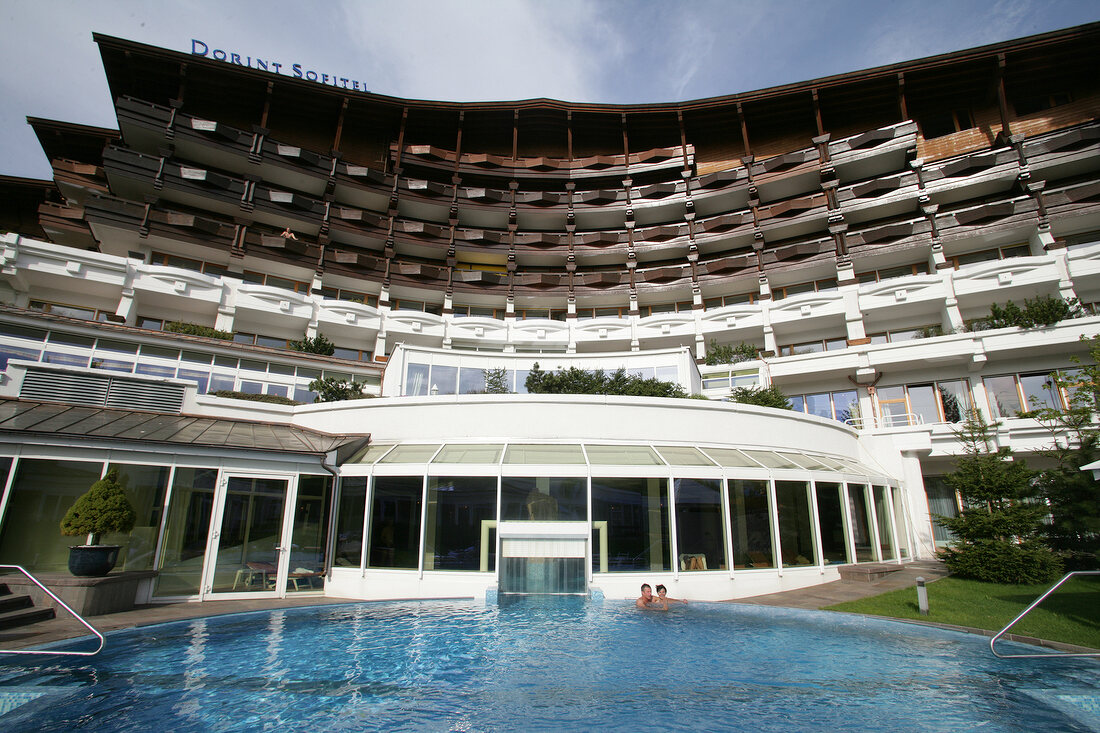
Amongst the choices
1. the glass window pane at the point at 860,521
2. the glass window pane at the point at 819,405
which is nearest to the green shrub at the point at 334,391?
the glass window pane at the point at 860,521

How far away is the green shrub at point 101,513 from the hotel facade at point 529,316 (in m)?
1.14

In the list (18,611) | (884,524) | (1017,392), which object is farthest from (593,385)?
(1017,392)

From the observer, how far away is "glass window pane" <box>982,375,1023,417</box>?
2517cm

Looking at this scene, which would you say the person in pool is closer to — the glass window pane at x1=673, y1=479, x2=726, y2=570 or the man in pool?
the man in pool

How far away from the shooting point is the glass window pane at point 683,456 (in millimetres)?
13180

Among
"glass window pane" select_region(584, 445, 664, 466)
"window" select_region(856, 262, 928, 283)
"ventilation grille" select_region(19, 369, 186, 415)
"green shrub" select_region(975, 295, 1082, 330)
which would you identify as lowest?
"glass window pane" select_region(584, 445, 664, 466)

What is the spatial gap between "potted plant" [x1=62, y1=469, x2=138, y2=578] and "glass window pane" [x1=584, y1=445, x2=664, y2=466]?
995cm

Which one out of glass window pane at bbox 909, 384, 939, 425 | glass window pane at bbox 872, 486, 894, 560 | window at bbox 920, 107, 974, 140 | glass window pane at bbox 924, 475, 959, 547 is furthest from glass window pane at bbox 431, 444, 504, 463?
window at bbox 920, 107, 974, 140

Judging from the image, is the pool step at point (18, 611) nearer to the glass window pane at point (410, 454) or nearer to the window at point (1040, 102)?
the glass window pane at point (410, 454)

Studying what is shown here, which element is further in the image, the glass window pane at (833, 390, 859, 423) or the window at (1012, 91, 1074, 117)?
the window at (1012, 91, 1074, 117)

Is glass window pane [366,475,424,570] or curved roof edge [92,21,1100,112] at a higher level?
curved roof edge [92,21,1100,112]

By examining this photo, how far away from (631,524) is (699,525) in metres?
1.75

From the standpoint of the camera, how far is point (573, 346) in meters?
34.4

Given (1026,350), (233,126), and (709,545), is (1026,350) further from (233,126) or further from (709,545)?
(233,126)
